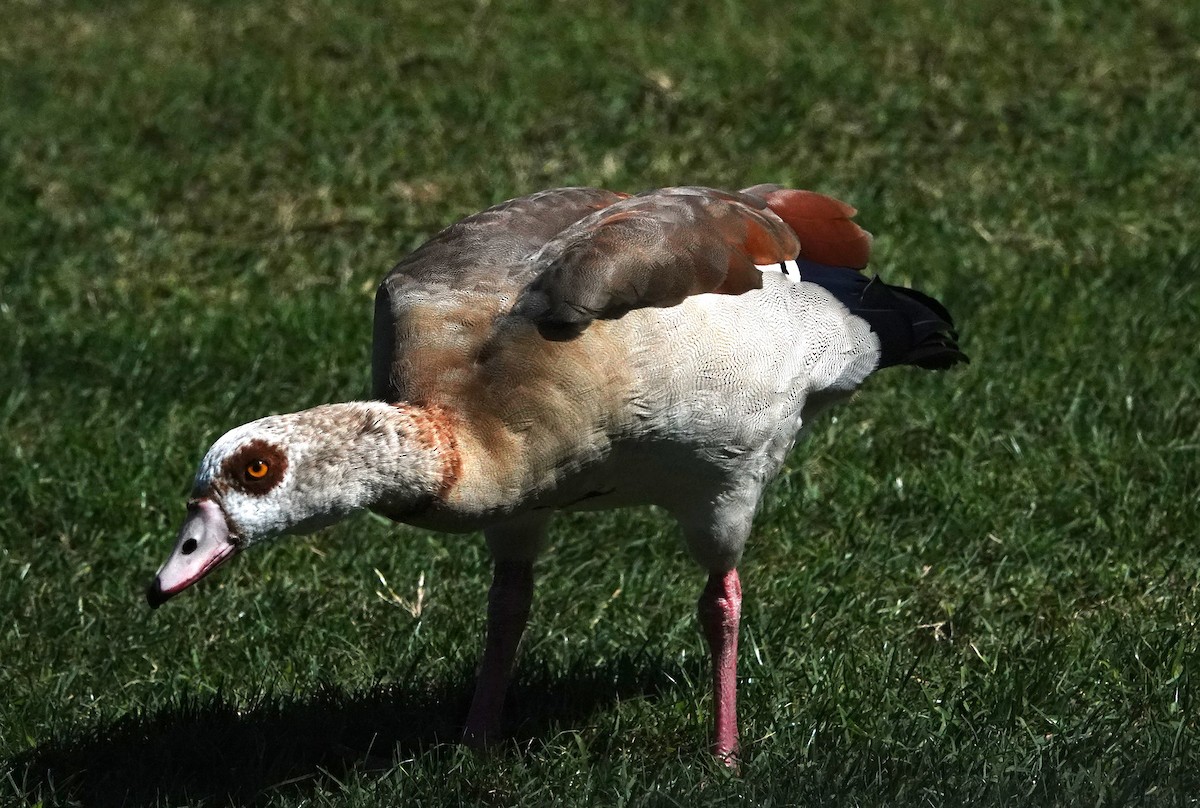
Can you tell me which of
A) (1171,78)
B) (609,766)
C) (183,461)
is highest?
(1171,78)

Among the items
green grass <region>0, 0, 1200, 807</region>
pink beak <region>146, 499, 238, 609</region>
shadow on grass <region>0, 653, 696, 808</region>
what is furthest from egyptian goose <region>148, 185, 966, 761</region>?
green grass <region>0, 0, 1200, 807</region>

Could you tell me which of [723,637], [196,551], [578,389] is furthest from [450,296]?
[723,637]

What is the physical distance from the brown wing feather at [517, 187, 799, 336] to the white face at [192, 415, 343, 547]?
65 centimetres

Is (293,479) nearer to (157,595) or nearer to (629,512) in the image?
(157,595)

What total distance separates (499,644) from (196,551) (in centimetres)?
109

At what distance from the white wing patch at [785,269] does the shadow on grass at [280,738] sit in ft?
3.49

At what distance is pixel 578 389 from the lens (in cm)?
367

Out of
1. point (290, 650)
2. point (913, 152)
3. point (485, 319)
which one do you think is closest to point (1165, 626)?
point (485, 319)

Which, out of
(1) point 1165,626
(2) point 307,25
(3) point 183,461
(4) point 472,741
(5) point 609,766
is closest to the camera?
(5) point 609,766

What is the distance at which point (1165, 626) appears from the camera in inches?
175

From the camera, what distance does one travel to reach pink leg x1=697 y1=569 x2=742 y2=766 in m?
4.11

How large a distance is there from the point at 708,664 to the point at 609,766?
764mm

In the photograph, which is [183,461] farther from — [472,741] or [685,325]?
[685,325]

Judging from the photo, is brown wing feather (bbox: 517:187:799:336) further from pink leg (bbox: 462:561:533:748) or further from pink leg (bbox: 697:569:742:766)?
pink leg (bbox: 462:561:533:748)
